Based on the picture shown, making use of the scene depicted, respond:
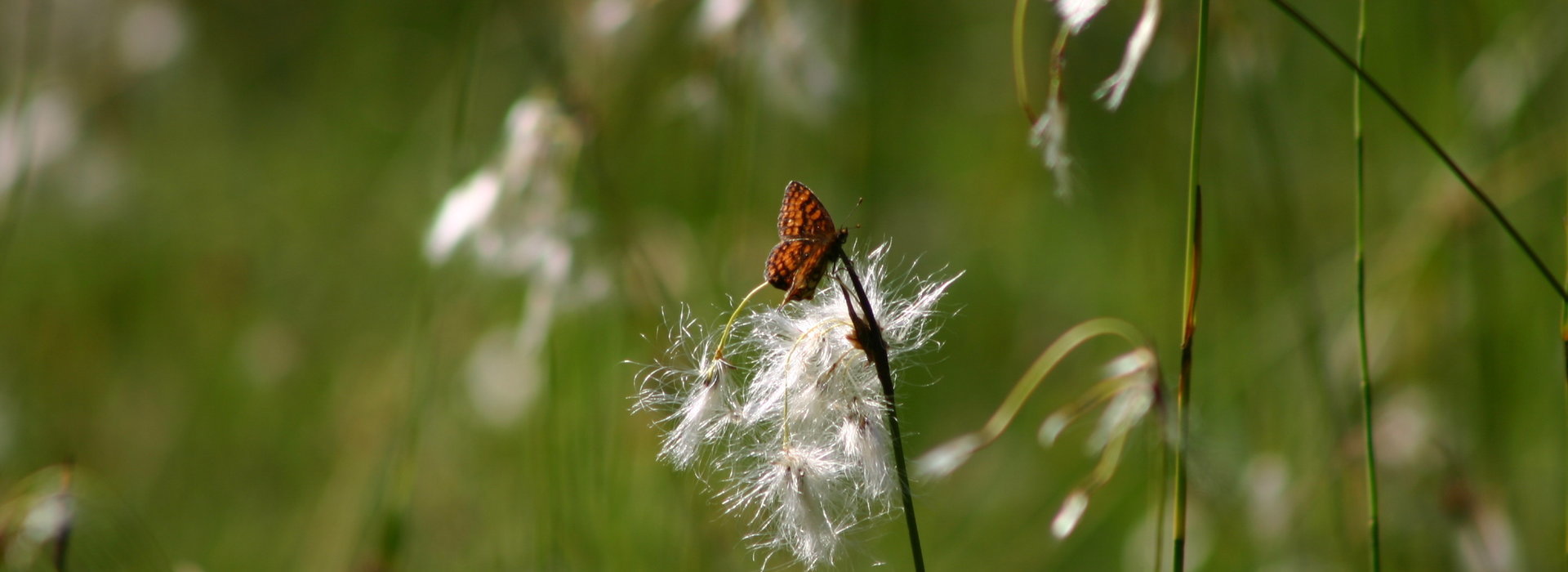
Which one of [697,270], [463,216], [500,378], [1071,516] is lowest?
[1071,516]

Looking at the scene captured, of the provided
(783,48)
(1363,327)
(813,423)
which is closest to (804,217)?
(813,423)

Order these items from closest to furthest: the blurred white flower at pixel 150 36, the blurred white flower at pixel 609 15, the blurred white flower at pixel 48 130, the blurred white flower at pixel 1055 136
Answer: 1. the blurred white flower at pixel 1055 136
2. the blurred white flower at pixel 609 15
3. the blurred white flower at pixel 48 130
4. the blurred white flower at pixel 150 36

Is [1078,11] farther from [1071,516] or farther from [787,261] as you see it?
[1071,516]

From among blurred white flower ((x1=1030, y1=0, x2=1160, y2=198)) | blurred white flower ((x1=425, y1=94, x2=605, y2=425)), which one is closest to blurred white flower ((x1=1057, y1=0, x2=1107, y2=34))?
blurred white flower ((x1=1030, y1=0, x2=1160, y2=198))

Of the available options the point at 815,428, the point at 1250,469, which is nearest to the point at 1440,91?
the point at 1250,469

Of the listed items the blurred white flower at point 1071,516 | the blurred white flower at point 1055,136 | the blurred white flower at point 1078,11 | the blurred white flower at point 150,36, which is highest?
the blurred white flower at point 150,36

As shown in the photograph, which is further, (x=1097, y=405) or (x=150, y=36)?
(x=150, y=36)

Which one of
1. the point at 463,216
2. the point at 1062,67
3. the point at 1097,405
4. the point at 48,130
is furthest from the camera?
the point at 48,130

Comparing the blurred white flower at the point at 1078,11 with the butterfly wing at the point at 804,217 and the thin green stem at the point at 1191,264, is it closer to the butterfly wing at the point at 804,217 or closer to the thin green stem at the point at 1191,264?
the thin green stem at the point at 1191,264

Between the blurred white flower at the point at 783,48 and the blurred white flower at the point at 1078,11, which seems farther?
the blurred white flower at the point at 783,48

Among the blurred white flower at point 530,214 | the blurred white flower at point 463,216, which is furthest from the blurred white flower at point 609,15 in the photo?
the blurred white flower at point 463,216
